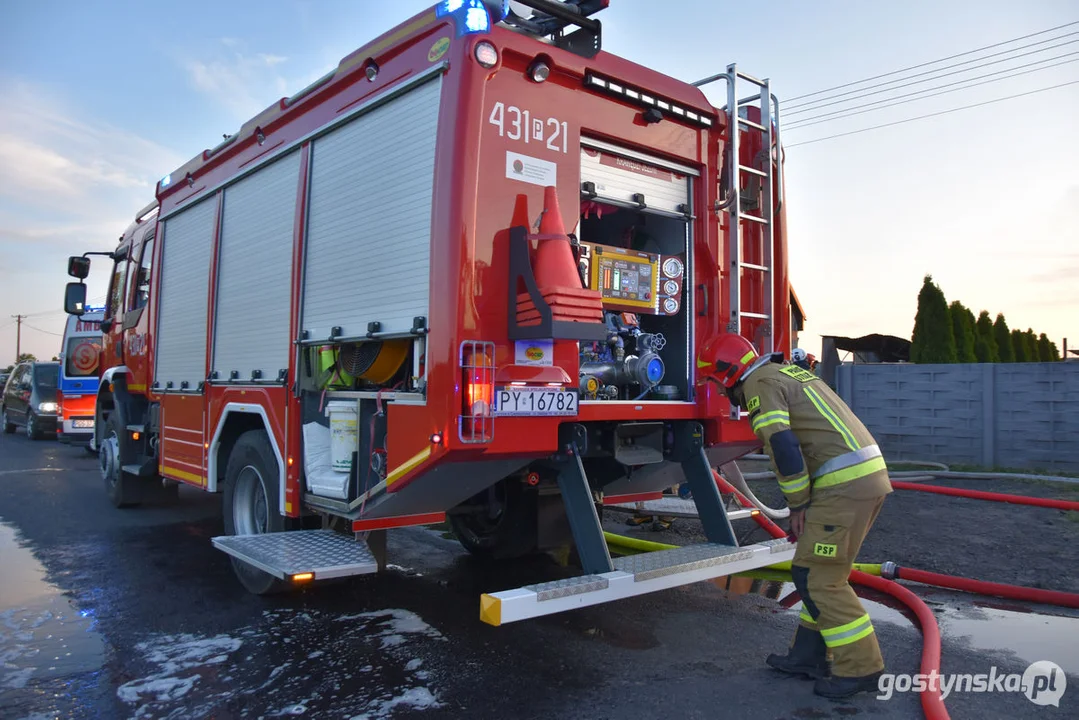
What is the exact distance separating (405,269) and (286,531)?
2093mm

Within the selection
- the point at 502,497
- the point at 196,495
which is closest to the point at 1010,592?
the point at 502,497

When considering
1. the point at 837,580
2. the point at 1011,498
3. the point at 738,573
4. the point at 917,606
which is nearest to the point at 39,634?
the point at 837,580

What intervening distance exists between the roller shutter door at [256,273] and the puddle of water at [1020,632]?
14.4 feet

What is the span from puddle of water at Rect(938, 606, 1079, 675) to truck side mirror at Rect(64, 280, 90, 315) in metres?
8.69

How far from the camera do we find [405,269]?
4.04 metres

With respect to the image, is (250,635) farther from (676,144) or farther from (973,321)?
(973,321)

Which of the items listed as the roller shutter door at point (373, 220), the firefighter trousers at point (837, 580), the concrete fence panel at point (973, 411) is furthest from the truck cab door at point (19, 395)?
the firefighter trousers at point (837, 580)

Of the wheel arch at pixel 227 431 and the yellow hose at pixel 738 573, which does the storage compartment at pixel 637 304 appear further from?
the wheel arch at pixel 227 431

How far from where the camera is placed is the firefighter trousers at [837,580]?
3.60 metres

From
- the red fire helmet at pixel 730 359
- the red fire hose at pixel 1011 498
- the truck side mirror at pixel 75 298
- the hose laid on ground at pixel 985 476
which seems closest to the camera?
the red fire helmet at pixel 730 359

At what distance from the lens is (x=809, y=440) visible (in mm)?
3883

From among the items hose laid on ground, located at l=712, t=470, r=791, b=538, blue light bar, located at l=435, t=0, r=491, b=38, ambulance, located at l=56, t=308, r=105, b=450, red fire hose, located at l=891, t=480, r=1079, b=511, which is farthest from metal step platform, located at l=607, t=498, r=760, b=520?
ambulance, located at l=56, t=308, r=105, b=450

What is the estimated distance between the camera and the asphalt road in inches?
140

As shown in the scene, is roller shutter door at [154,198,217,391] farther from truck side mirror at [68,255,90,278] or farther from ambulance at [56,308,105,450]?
ambulance at [56,308,105,450]
